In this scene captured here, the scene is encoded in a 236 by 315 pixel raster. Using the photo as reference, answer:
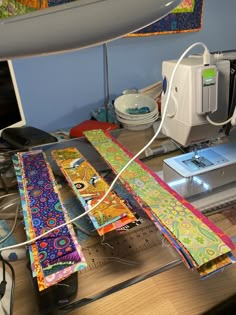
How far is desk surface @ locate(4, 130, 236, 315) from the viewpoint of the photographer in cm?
55

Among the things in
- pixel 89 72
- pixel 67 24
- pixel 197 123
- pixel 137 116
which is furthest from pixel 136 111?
pixel 67 24

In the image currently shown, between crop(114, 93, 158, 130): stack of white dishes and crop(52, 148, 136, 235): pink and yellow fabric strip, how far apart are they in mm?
348

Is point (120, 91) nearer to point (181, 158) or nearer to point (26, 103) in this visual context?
point (26, 103)

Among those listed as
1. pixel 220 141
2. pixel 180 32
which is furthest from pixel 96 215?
pixel 180 32

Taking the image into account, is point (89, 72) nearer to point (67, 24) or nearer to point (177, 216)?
point (177, 216)

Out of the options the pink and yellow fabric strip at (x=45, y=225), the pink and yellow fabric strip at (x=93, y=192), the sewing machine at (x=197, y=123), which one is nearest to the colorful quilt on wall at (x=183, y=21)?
the sewing machine at (x=197, y=123)

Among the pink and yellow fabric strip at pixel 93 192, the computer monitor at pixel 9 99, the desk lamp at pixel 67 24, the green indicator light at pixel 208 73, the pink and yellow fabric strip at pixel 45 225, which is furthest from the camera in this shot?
the computer monitor at pixel 9 99

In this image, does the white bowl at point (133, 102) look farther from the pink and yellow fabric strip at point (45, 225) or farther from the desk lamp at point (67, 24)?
the desk lamp at point (67, 24)

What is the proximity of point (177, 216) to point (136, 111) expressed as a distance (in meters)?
0.72

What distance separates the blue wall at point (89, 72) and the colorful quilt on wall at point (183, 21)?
4 centimetres

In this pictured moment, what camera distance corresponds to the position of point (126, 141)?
3.66 feet

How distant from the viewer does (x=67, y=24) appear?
0.24 meters

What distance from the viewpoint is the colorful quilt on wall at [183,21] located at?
1.41 meters

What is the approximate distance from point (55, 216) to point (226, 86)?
579mm
